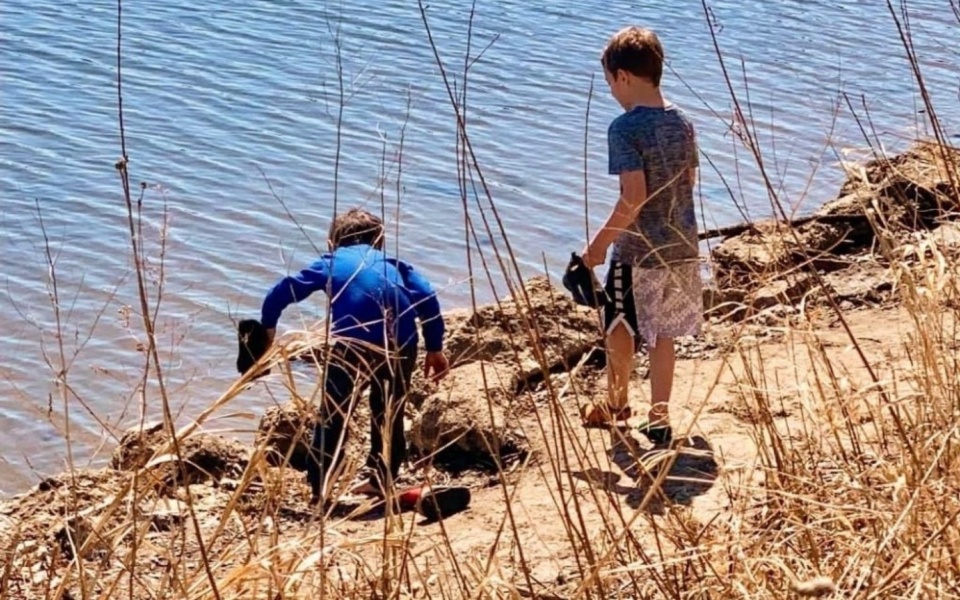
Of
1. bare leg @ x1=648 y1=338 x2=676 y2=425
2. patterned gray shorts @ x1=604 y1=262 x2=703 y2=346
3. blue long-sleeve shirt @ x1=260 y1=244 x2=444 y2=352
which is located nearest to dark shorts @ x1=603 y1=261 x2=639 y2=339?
patterned gray shorts @ x1=604 y1=262 x2=703 y2=346

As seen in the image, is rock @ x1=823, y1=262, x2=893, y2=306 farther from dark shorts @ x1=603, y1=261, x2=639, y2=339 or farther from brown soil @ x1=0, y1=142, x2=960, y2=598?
dark shorts @ x1=603, y1=261, x2=639, y2=339

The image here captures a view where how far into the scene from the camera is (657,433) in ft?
16.8

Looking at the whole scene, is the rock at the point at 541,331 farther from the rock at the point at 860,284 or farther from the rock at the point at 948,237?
the rock at the point at 948,237

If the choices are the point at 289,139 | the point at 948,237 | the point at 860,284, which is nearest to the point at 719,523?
the point at 948,237

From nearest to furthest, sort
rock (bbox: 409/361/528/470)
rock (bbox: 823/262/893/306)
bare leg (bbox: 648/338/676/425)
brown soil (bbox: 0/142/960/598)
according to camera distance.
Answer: brown soil (bbox: 0/142/960/598)
bare leg (bbox: 648/338/676/425)
rock (bbox: 409/361/528/470)
rock (bbox: 823/262/893/306)

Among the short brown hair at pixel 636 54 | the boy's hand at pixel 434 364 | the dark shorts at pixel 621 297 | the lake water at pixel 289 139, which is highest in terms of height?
the short brown hair at pixel 636 54

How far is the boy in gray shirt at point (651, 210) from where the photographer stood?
5.00 m

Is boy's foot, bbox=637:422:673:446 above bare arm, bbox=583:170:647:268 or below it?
below

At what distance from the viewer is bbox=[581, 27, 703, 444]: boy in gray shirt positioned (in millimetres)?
5000

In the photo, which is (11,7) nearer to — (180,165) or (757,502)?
(180,165)

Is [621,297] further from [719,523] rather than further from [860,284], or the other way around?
[719,523]

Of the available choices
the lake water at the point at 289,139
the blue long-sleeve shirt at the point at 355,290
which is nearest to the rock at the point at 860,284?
the lake water at the point at 289,139

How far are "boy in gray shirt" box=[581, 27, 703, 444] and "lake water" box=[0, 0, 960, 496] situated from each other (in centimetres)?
38

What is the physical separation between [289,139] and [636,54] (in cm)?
524
